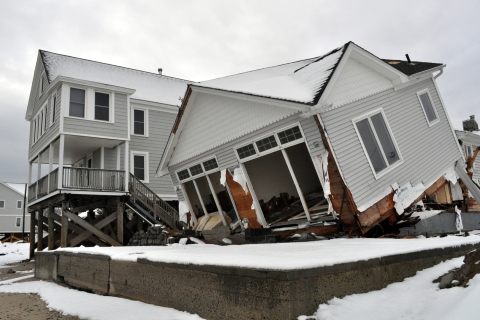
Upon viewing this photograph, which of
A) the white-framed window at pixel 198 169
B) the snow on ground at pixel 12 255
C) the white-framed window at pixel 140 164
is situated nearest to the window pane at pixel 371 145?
the white-framed window at pixel 198 169

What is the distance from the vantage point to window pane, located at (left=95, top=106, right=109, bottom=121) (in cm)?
1852

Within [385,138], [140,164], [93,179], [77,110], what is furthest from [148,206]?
[385,138]

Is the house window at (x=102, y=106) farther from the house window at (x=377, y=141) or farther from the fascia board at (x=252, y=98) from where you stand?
the house window at (x=377, y=141)

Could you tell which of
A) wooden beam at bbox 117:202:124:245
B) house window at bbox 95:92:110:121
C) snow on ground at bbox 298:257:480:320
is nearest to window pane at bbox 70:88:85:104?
house window at bbox 95:92:110:121

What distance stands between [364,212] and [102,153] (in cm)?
1479

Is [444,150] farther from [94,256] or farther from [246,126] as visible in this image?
[94,256]

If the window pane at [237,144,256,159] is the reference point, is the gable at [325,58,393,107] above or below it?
above

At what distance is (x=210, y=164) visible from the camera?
516 inches

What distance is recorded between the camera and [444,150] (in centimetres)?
1290

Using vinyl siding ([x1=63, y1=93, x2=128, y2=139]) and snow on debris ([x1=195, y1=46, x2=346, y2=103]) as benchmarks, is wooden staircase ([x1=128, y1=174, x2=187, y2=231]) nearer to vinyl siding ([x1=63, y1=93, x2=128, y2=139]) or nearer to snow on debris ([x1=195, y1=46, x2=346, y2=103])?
vinyl siding ([x1=63, y1=93, x2=128, y2=139])

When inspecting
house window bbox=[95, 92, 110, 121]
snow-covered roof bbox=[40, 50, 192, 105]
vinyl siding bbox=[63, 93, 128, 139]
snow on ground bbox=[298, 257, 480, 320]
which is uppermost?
snow-covered roof bbox=[40, 50, 192, 105]

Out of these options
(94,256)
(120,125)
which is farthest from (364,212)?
(120,125)

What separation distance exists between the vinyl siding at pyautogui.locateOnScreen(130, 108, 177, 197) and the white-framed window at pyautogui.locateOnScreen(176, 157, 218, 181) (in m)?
7.13

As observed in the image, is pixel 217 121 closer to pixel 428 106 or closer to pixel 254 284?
pixel 428 106
